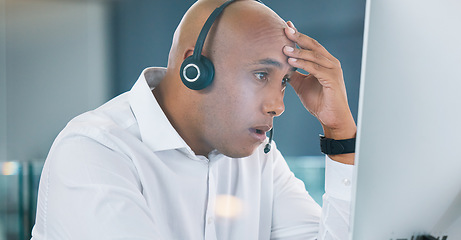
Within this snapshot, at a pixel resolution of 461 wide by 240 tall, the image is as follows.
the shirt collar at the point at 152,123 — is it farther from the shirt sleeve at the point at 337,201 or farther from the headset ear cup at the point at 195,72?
the shirt sleeve at the point at 337,201

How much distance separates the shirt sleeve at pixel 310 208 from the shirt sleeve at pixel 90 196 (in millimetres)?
510

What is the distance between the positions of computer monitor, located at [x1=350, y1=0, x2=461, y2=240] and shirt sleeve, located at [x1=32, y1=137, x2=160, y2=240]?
46 cm

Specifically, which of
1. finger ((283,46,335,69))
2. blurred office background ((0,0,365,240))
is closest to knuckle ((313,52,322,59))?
finger ((283,46,335,69))

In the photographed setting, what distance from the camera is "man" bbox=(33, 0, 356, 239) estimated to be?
106 cm

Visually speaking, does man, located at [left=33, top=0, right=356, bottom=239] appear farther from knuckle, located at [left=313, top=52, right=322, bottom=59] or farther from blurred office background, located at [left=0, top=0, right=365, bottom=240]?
blurred office background, located at [left=0, top=0, right=365, bottom=240]

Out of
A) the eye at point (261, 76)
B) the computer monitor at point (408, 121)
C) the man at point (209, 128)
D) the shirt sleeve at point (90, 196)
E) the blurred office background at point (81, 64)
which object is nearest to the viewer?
the computer monitor at point (408, 121)

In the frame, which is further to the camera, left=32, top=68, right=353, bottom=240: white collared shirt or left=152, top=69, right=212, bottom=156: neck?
left=152, top=69, right=212, bottom=156: neck

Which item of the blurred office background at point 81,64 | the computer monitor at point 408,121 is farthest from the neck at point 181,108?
the blurred office background at point 81,64

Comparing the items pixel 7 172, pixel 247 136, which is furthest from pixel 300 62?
pixel 7 172

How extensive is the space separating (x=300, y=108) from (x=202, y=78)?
3.53m

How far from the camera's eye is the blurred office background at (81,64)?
3811mm

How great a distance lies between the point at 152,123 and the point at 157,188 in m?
0.17

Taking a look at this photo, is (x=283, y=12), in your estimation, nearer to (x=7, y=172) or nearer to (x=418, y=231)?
(x=7, y=172)

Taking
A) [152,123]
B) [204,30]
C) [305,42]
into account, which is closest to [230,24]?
[204,30]
